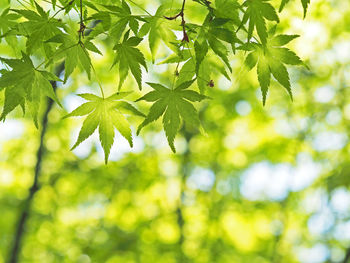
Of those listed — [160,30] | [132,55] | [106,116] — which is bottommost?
[106,116]

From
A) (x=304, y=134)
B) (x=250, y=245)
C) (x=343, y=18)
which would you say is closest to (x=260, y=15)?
(x=343, y=18)

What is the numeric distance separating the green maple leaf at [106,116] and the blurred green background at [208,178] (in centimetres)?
581

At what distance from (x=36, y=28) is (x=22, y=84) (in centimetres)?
23

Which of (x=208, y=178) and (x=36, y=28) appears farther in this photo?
(x=208, y=178)

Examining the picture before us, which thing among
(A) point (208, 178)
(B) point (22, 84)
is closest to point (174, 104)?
(B) point (22, 84)

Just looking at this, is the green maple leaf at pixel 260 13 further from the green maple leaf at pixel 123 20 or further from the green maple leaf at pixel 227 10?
the green maple leaf at pixel 123 20

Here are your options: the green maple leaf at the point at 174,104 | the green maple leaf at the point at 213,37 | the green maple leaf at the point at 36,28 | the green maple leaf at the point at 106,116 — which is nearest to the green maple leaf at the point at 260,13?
the green maple leaf at the point at 213,37

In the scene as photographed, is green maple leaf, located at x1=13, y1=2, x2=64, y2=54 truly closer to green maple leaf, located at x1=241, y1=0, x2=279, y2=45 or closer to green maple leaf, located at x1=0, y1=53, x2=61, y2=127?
green maple leaf, located at x1=0, y1=53, x2=61, y2=127

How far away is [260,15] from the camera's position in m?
1.19

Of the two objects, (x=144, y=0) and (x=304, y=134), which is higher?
(x=144, y=0)

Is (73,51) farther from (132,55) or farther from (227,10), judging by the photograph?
(227,10)

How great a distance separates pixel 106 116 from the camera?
1458 millimetres

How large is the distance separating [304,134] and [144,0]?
5072mm

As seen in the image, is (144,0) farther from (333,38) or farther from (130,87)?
(333,38)
